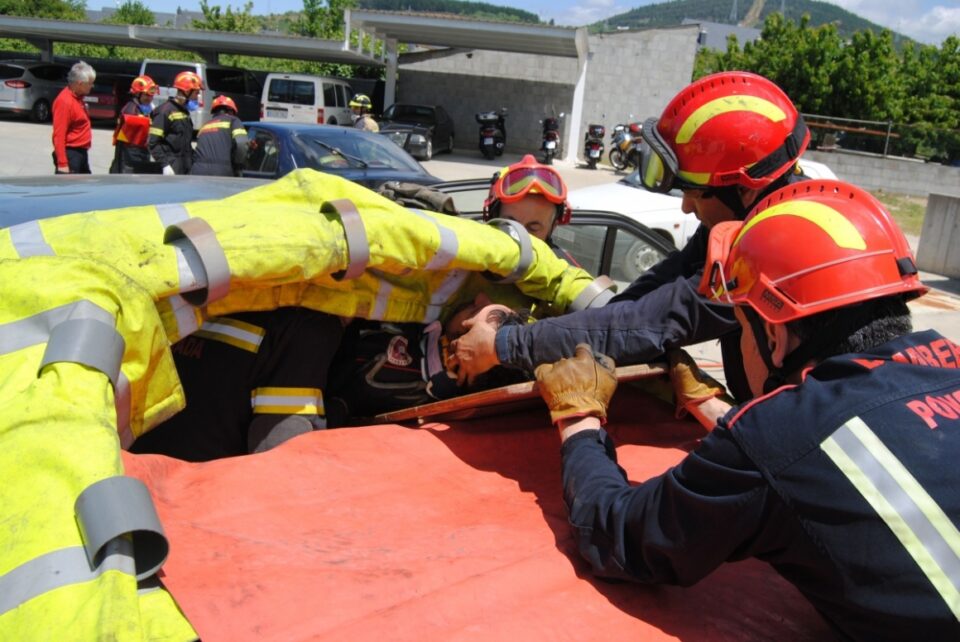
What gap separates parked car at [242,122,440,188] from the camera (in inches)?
323

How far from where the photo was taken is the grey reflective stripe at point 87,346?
148cm

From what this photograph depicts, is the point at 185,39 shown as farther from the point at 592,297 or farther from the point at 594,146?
the point at 592,297

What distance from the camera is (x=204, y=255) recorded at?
1873mm

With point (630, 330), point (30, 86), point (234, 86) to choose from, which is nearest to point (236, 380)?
point (630, 330)

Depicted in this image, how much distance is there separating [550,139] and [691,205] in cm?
2312

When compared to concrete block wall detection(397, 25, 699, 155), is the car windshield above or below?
below

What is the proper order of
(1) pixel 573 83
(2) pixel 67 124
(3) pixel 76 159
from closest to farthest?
(2) pixel 67 124 < (3) pixel 76 159 < (1) pixel 573 83

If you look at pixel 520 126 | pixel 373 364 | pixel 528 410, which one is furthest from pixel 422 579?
pixel 520 126

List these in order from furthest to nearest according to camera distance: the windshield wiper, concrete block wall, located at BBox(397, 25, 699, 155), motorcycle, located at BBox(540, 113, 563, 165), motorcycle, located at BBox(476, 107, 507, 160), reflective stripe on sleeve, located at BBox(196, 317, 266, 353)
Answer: concrete block wall, located at BBox(397, 25, 699, 155), motorcycle, located at BBox(540, 113, 563, 165), motorcycle, located at BBox(476, 107, 507, 160), the windshield wiper, reflective stripe on sleeve, located at BBox(196, 317, 266, 353)

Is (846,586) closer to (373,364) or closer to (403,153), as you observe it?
(373,364)

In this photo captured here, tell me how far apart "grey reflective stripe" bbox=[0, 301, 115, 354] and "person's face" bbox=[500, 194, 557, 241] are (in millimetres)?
2081

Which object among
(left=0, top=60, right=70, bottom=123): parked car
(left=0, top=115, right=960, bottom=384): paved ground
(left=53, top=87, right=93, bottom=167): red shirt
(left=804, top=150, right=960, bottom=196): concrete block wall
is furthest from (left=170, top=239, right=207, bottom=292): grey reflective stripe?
(left=0, top=60, right=70, bottom=123): parked car

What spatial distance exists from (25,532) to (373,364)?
1.59 metres

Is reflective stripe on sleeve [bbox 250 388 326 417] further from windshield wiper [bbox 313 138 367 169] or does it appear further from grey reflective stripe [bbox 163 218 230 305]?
windshield wiper [bbox 313 138 367 169]
